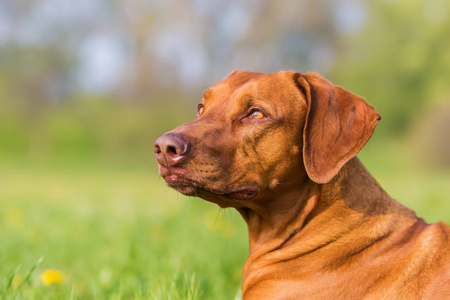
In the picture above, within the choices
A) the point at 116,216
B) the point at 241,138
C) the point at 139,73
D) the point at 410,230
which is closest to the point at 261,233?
the point at 241,138

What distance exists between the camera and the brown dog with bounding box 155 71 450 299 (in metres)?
2.86

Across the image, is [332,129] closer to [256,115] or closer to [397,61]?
[256,115]

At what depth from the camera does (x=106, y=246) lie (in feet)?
17.7

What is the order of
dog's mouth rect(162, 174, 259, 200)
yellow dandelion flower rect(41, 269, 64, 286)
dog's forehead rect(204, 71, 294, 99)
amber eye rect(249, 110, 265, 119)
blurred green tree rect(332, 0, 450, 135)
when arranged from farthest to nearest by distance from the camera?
1. blurred green tree rect(332, 0, 450, 135)
2. yellow dandelion flower rect(41, 269, 64, 286)
3. dog's forehead rect(204, 71, 294, 99)
4. amber eye rect(249, 110, 265, 119)
5. dog's mouth rect(162, 174, 259, 200)

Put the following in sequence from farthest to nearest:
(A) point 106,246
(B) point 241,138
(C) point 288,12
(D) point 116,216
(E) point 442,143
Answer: (C) point 288,12
(E) point 442,143
(D) point 116,216
(A) point 106,246
(B) point 241,138

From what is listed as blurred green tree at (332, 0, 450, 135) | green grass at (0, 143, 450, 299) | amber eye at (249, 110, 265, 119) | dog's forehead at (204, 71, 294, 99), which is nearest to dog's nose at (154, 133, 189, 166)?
amber eye at (249, 110, 265, 119)

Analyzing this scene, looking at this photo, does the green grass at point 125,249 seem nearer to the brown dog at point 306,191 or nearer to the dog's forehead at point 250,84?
the brown dog at point 306,191

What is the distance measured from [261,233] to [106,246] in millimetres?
2552

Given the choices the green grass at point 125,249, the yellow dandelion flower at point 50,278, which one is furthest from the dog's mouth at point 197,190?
the yellow dandelion flower at point 50,278

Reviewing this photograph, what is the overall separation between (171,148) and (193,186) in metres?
0.28

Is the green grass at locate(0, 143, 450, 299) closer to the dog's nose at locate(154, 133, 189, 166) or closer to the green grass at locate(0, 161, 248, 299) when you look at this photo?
the green grass at locate(0, 161, 248, 299)

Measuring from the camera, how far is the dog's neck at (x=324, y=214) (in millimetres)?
3084

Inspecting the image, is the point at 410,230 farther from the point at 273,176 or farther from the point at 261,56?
the point at 261,56

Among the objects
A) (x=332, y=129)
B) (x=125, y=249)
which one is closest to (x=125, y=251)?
(x=125, y=249)
